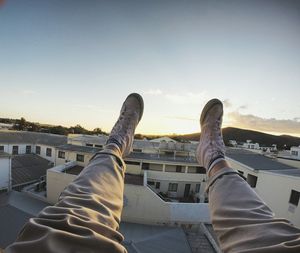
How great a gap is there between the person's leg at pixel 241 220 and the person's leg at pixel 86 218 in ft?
1.96

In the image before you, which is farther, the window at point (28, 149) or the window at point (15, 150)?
the window at point (28, 149)

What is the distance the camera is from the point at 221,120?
2.69 metres

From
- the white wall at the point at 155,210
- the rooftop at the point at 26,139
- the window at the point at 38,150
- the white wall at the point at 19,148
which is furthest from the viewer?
the window at the point at 38,150

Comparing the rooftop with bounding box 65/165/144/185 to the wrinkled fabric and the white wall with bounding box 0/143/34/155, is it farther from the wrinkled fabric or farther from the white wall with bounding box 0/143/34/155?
the wrinkled fabric

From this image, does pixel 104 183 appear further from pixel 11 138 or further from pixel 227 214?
pixel 11 138

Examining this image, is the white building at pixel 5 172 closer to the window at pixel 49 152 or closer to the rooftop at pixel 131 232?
the rooftop at pixel 131 232

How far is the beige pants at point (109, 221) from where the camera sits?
34.6 inches

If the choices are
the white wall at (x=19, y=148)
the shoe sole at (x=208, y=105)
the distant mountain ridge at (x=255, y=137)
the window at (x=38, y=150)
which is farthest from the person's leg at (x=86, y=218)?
the distant mountain ridge at (x=255, y=137)

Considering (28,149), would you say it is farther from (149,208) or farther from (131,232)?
(131,232)

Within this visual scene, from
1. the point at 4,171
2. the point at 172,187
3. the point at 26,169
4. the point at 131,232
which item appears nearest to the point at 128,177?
the point at 172,187

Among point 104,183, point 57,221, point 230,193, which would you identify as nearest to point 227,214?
point 230,193

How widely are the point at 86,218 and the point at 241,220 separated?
33.7 inches

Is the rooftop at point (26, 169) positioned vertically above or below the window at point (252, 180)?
below

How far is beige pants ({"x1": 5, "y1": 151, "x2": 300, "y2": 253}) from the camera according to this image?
0.88 metres
